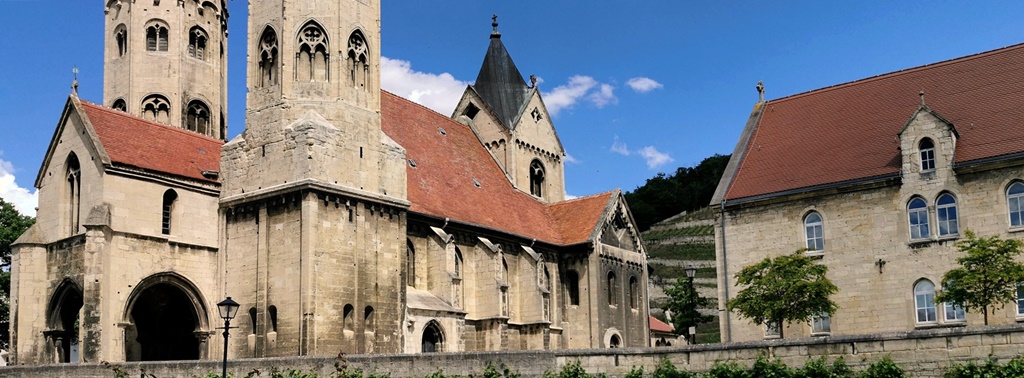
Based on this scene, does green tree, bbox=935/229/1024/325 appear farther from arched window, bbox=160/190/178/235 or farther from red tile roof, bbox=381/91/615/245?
arched window, bbox=160/190/178/235

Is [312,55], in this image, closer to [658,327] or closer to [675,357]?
[675,357]

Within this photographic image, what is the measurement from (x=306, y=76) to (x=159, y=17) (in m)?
19.1

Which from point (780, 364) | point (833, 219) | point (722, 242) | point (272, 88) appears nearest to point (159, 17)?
point (272, 88)

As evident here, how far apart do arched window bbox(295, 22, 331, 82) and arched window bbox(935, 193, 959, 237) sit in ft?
69.5

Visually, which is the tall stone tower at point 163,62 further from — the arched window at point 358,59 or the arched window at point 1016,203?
the arched window at point 1016,203

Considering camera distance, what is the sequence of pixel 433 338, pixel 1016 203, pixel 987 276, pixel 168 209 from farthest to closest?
pixel 433 338
pixel 168 209
pixel 1016 203
pixel 987 276

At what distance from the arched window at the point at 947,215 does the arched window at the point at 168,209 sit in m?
25.6

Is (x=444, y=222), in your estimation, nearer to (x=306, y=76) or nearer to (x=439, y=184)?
→ (x=439, y=184)

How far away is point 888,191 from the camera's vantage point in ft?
121

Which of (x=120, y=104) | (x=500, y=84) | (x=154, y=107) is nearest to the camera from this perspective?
(x=154, y=107)

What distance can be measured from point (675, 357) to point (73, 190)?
22021 millimetres

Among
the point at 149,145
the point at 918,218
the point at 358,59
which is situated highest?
the point at 358,59

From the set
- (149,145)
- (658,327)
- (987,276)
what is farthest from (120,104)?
(987,276)

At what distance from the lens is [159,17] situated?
5194 cm
